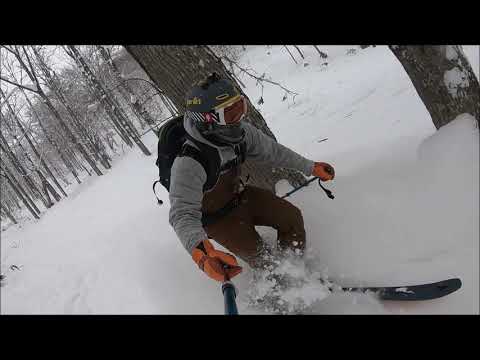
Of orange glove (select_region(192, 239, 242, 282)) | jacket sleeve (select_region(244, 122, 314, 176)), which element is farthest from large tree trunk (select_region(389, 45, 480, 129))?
orange glove (select_region(192, 239, 242, 282))

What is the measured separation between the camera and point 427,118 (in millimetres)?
3857

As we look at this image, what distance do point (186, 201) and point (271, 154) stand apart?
108cm

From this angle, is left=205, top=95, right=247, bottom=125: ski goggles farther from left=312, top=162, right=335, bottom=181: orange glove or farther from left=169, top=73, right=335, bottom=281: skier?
left=312, top=162, right=335, bottom=181: orange glove

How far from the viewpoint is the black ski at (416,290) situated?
2.32 metres

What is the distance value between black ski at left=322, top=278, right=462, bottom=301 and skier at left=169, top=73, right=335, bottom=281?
0.70 meters

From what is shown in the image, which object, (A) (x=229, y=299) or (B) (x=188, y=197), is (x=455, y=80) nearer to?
(B) (x=188, y=197)

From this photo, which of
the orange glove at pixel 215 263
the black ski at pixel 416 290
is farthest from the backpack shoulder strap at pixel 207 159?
the black ski at pixel 416 290

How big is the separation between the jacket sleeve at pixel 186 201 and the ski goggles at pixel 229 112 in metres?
0.37

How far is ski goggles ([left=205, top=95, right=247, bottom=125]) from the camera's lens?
8.11ft

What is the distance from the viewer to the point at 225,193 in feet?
9.44

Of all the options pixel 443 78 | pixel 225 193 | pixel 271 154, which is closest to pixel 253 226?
pixel 225 193

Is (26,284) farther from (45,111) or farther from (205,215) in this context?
(45,111)
